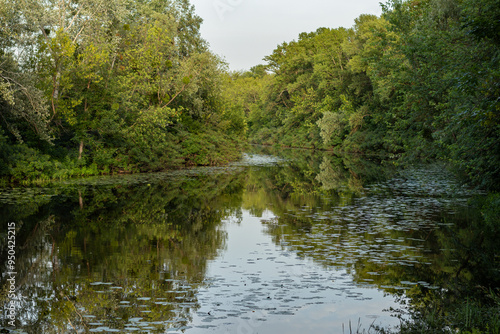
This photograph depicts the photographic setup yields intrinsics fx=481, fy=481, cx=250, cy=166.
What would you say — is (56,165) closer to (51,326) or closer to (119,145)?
(119,145)

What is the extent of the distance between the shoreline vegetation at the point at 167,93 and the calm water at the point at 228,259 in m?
1.55

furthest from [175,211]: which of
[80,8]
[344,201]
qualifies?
[80,8]

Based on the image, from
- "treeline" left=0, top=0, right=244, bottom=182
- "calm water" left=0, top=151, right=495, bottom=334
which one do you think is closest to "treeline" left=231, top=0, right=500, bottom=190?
"calm water" left=0, top=151, right=495, bottom=334

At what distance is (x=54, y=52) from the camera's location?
23.3 metres

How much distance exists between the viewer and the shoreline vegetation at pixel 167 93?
45.5ft

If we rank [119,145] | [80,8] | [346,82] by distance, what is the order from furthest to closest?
[346,82]
[119,145]
[80,8]

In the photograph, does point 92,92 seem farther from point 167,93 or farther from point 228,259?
point 228,259

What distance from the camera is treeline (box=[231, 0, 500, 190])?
42.2ft

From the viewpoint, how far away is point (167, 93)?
34.1 meters

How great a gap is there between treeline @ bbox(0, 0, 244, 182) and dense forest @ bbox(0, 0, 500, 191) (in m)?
0.07

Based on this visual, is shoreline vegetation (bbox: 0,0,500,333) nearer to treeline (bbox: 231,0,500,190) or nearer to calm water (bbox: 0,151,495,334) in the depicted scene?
treeline (bbox: 231,0,500,190)

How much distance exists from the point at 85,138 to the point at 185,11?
72.0 ft

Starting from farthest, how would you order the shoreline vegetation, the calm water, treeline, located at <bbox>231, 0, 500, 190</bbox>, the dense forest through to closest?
the dense forest → the shoreline vegetation → treeline, located at <bbox>231, 0, 500, 190</bbox> → the calm water

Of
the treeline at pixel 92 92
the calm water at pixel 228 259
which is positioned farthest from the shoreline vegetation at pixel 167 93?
the calm water at pixel 228 259
